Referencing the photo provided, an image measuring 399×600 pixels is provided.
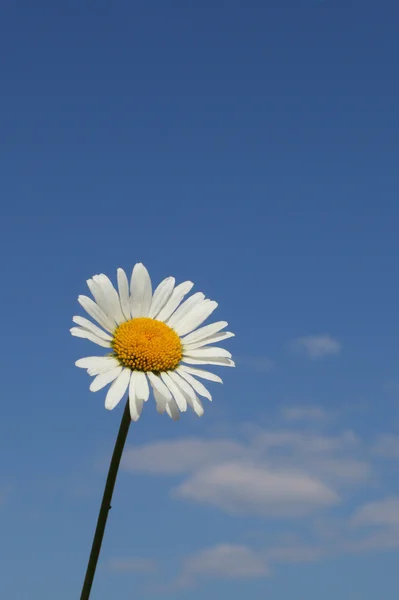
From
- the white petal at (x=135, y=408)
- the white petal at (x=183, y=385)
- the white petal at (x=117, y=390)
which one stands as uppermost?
the white petal at (x=183, y=385)

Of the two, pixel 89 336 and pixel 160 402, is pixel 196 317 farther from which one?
pixel 160 402

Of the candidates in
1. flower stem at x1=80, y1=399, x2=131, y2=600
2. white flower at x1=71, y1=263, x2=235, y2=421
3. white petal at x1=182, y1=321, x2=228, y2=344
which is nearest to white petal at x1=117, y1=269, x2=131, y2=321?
white flower at x1=71, y1=263, x2=235, y2=421

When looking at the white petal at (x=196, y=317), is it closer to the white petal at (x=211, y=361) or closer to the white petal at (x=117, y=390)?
the white petal at (x=211, y=361)

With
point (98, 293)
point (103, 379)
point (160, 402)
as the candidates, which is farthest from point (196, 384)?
point (98, 293)

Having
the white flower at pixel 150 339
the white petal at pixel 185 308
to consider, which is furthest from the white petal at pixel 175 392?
the white petal at pixel 185 308

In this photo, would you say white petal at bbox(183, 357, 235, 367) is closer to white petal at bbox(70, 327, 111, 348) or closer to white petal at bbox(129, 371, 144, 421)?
white petal at bbox(70, 327, 111, 348)

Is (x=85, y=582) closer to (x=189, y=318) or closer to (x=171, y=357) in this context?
(x=171, y=357)

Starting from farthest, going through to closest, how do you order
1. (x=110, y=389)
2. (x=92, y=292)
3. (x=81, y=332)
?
(x=92, y=292) < (x=81, y=332) < (x=110, y=389)

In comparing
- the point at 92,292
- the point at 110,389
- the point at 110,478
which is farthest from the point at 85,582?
the point at 92,292
